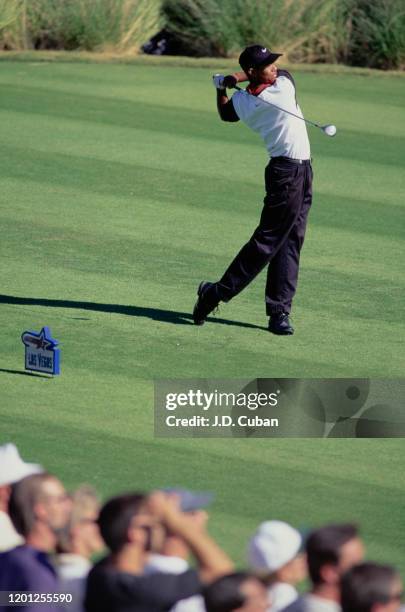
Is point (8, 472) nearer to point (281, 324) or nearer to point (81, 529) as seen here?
point (81, 529)

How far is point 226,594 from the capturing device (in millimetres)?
4547

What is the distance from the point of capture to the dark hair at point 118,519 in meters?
4.92

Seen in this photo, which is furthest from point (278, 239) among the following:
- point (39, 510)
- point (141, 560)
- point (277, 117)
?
point (141, 560)

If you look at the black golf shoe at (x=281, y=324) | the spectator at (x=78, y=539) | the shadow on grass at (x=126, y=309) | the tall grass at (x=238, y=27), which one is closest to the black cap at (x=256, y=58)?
the black golf shoe at (x=281, y=324)

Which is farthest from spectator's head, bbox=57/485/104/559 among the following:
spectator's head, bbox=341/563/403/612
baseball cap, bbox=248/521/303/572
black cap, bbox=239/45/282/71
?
black cap, bbox=239/45/282/71

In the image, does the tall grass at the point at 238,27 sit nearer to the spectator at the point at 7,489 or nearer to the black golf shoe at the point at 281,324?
the black golf shoe at the point at 281,324

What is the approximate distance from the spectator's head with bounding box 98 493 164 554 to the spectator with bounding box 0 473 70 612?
9.4 inches

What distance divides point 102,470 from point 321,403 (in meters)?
1.75

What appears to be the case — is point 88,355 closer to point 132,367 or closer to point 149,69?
point 132,367

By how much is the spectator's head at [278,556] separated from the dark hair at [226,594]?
0.52 m

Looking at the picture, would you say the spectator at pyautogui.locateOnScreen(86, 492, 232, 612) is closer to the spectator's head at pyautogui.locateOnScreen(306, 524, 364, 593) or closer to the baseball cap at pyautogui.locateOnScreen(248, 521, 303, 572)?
the baseball cap at pyautogui.locateOnScreen(248, 521, 303, 572)

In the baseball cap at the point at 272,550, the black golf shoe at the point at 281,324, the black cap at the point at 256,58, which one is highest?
the black cap at the point at 256,58

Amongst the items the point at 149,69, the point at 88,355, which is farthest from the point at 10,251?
the point at 149,69

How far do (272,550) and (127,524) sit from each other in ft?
1.82
